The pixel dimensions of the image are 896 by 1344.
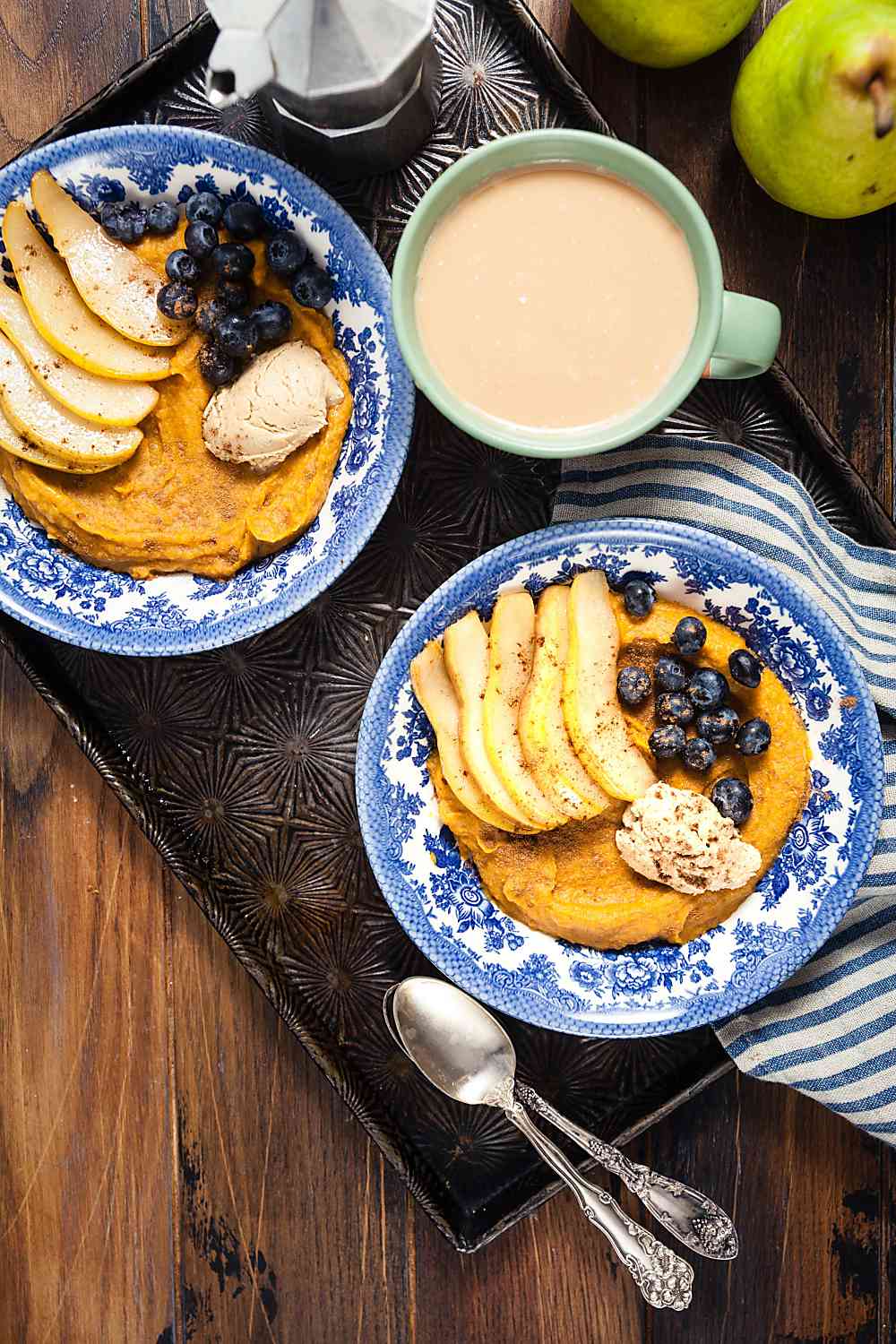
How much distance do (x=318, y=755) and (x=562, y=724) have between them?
56 centimetres

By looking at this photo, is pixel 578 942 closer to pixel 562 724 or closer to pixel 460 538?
pixel 562 724

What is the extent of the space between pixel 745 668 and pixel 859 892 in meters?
0.57

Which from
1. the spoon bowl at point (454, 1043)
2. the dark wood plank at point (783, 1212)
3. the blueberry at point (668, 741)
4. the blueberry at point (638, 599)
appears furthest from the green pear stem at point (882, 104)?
the dark wood plank at point (783, 1212)

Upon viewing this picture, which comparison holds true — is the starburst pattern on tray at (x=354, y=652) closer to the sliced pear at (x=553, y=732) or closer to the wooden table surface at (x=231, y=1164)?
the sliced pear at (x=553, y=732)

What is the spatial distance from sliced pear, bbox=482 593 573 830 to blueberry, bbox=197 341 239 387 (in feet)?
2.37

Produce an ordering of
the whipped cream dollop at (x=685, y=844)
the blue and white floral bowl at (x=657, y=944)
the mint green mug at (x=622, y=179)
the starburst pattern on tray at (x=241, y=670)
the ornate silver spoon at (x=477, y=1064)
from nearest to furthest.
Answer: the mint green mug at (x=622, y=179)
the whipped cream dollop at (x=685, y=844)
the blue and white floral bowl at (x=657, y=944)
the ornate silver spoon at (x=477, y=1064)
the starburst pattern on tray at (x=241, y=670)

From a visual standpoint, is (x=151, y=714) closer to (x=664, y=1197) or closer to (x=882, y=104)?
(x=664, y=1197)

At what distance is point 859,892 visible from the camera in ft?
7.72

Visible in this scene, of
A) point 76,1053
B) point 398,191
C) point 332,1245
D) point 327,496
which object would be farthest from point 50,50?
point 332,1245

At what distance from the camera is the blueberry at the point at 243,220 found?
2.24 meters

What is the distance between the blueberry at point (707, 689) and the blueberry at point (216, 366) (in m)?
1.13

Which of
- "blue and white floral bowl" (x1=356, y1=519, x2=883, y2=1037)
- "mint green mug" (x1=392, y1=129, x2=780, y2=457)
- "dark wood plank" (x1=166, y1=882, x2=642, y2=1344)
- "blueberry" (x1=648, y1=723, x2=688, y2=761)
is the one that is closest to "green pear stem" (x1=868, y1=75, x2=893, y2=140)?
"mint green mug" (x1=392, y1=129, x2=780, y2=457)

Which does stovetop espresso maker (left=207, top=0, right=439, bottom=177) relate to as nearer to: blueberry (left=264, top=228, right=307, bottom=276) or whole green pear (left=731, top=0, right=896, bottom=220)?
blueberry (left=264, top=228, right=307, bottom=276)

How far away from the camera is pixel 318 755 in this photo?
7.97 ft
